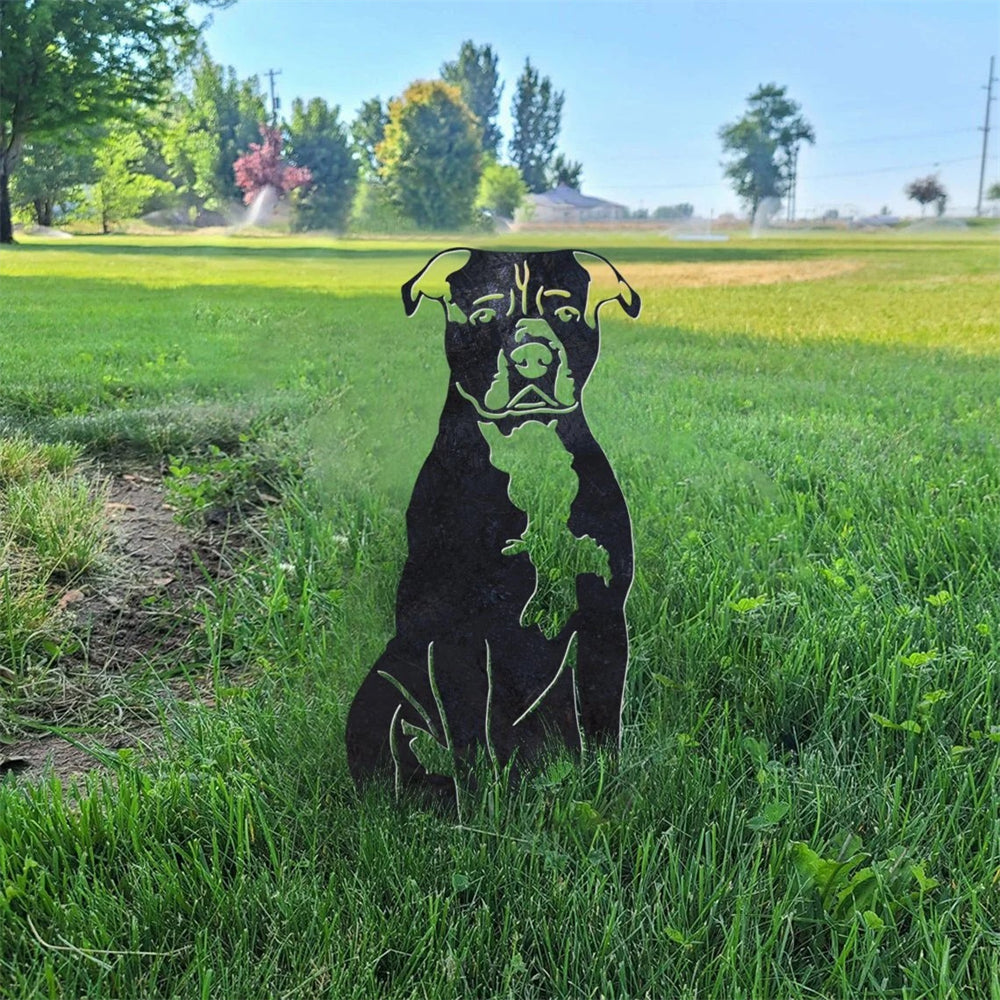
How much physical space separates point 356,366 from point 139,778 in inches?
81.1

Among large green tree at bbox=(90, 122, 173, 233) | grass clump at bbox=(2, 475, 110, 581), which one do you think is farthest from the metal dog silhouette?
large green tree at bbox=(90, 122, 173, 233)

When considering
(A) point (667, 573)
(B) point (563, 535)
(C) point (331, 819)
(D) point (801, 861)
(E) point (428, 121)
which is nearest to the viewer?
(D) point (801, 861)

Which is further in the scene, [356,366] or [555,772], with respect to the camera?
[356,366]

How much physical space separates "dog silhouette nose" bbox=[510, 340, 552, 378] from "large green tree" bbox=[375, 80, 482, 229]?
5.74 feet

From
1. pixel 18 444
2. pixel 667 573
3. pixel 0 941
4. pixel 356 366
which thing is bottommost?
pixel 0 941

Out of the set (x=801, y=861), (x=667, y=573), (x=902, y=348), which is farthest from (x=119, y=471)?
(x=902, y=348)

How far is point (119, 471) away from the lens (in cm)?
266

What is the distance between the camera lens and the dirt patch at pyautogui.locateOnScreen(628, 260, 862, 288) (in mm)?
3418

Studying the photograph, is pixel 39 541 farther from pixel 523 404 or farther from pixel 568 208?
pixel 568 208

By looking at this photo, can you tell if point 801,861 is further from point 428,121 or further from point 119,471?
point 428,121

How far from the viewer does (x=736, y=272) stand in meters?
3.68

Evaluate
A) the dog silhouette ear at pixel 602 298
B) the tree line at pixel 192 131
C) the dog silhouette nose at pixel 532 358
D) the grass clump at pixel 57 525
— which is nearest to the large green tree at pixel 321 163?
the tree line at pixel 192 131

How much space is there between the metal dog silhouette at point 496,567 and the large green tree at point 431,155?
168cm

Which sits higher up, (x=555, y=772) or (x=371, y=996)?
(x=555, y=772)
